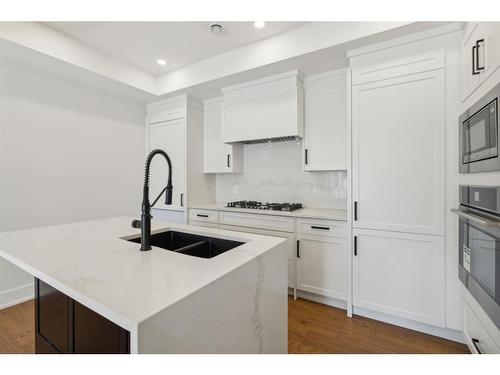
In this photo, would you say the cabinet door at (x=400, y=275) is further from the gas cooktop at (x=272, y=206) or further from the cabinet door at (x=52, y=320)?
the cabinet door at (x=52, y=320)

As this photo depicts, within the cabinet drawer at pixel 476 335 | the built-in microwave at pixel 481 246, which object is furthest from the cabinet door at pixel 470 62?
the cabinet drawer at pixel 476 335

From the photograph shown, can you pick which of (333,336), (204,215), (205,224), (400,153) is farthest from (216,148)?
(333,336)

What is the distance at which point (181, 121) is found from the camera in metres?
3.29

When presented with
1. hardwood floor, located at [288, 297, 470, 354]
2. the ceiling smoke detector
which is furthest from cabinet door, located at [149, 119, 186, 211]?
hardwood floor, located at [288, 297, 470, 354]

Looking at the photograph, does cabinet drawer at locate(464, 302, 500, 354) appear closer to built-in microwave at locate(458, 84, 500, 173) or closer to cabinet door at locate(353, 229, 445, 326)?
cabinet door at locate(353, 229, 445, 326)

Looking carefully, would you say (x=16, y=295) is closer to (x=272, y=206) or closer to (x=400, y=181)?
(x=272, y=206)

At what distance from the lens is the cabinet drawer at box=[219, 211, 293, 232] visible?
→ 251 centimetres

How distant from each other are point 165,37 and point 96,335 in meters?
2.51

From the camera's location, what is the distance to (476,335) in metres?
1.42

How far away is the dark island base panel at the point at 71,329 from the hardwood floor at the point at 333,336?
0.84 meters

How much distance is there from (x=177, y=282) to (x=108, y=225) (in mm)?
1212

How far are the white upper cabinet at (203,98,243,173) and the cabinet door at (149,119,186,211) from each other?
1.16 feet

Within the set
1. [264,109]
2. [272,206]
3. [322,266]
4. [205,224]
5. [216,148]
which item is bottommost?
[322,266]
